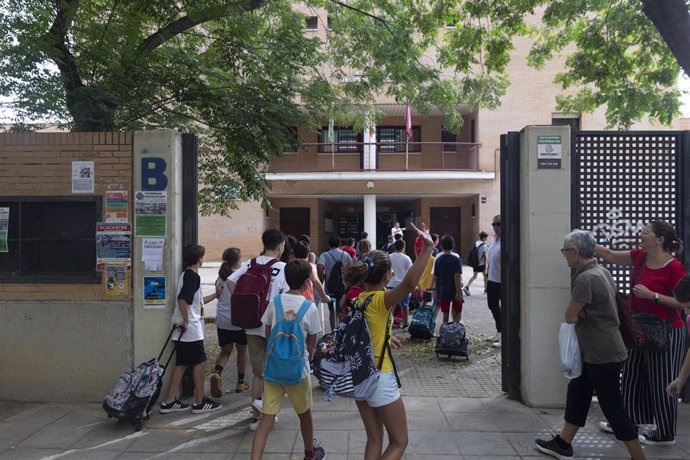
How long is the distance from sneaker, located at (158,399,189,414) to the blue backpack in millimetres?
1914

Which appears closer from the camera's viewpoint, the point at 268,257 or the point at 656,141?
the point at 268,257

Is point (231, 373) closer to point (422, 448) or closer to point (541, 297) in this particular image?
point (422, 448)

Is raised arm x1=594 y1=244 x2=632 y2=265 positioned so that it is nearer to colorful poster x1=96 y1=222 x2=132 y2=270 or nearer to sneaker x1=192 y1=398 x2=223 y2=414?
sneaker x1=192 y1=398 x2=223 y2=414

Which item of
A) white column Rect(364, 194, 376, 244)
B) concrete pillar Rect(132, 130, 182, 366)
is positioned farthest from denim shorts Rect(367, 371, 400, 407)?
white column Rect(364, 194, 376, 244)

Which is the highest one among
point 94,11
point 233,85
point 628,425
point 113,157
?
point 94,11

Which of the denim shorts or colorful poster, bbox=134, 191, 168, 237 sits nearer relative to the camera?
the denim shorts

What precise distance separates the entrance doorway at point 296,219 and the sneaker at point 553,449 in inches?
859

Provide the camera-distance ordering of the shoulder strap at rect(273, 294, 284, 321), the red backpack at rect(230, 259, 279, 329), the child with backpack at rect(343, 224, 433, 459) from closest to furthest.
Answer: the child with backpack at rect(343, 224, 433, 459)
the shoulder strap at rect(273, 294, 284, 321)
the red backpack at rect(230, 259, 279, 329)

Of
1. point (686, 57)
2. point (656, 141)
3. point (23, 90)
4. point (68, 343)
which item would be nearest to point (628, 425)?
point (656, 141)

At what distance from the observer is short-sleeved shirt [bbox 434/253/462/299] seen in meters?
8.38

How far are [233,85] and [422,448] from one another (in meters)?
5.38

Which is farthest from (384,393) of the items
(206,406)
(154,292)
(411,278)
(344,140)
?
(344,140)

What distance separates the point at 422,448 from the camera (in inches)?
172

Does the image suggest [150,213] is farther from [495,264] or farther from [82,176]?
[495,264]
